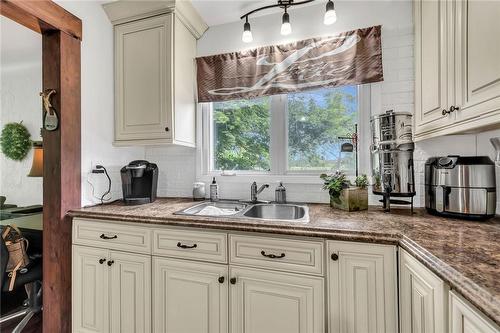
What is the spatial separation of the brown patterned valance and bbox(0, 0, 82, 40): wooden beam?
2.94 feet

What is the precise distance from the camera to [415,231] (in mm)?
1076

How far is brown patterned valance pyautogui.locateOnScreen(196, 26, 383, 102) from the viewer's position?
5.54 ft

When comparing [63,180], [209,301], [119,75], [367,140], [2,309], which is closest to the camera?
[209,301]

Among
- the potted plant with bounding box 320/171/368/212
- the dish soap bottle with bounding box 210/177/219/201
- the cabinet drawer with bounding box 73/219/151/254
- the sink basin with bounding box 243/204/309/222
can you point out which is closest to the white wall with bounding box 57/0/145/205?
the cabinet drawer with bounding box 73/219/151/254

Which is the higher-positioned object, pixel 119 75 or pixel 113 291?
pixel 119 75

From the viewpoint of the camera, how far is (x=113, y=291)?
1.52m

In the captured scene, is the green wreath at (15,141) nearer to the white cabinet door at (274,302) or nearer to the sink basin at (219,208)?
the sink basin at (219,208)

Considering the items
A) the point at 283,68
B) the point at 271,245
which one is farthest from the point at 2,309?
the point at 283,68

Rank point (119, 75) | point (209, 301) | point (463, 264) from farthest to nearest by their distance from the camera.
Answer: point (119, 75)
point (209, 301)
point (463, 264)

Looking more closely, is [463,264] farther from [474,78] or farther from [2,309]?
[2,309]

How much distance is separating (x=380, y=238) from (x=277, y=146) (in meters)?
1.10

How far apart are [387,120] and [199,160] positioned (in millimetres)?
1483

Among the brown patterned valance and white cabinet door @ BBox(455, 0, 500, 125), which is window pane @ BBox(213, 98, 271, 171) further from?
white cabinet door @ BBox(455, 0, 500, 125)

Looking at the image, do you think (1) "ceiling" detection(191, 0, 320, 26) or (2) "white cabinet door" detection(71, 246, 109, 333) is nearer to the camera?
(2) "white cabinet door" detection(71, 246, 109, 333)
